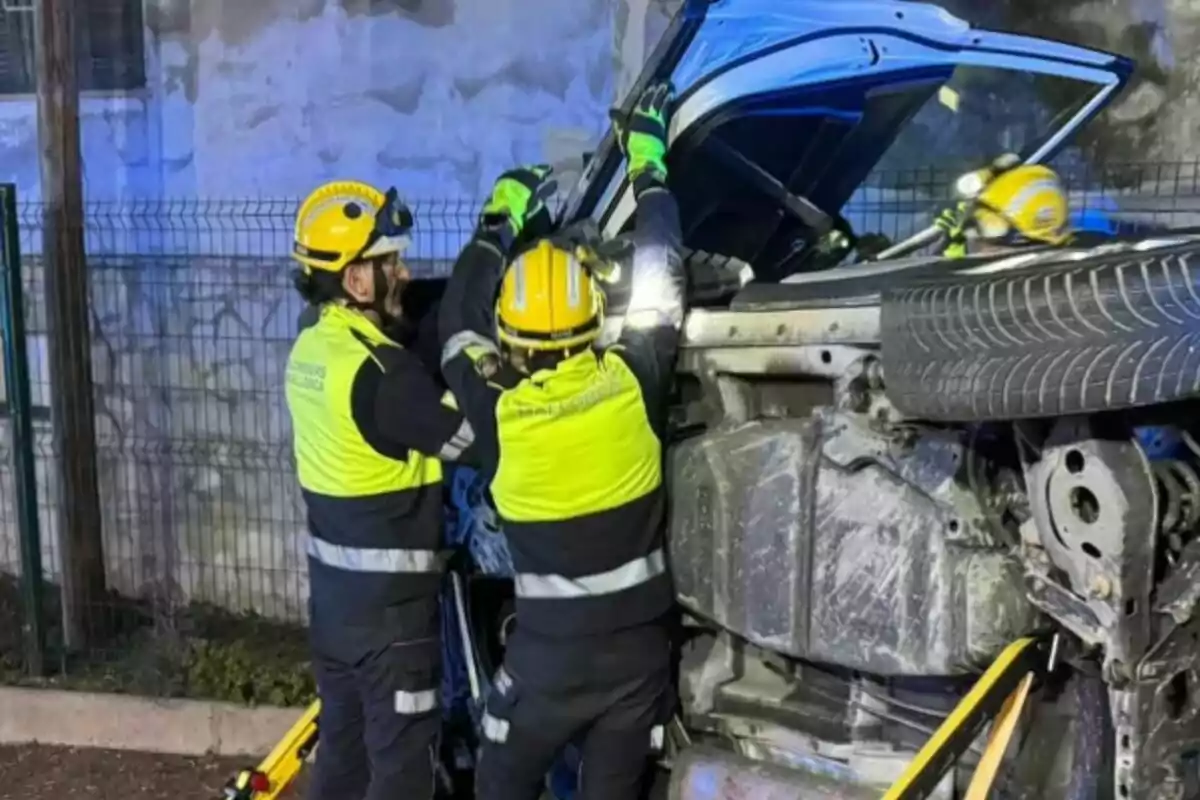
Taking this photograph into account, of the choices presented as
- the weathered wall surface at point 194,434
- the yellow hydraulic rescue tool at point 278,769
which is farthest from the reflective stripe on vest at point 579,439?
the weathered wall surface at point 194,434

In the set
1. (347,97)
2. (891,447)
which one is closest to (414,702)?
(891,447)

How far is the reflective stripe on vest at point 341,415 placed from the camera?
153 inches

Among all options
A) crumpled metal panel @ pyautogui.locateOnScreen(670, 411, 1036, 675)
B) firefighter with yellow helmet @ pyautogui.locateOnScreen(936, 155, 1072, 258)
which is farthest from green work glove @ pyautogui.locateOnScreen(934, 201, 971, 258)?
crumpled metal panel @ pyautogui.locateOnScreen(670, 411, 1036, 675)

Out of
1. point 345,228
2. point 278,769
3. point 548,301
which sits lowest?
point 278,769

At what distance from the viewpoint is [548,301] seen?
132 inches

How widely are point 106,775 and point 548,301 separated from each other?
10.8 ft

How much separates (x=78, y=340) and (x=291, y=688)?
1.94 metres

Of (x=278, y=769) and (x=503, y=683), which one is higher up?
(x=503, y=683)

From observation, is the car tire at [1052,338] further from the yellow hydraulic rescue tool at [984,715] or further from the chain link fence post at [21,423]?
the chain link fence post at [21,423]

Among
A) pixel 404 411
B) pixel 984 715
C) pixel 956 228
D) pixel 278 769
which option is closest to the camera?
pixel 984 715

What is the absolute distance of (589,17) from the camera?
6371 mm

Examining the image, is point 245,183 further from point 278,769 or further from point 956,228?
point 956,228

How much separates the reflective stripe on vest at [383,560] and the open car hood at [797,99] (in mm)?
1075

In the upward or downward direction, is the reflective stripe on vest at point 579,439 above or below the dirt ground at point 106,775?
above
